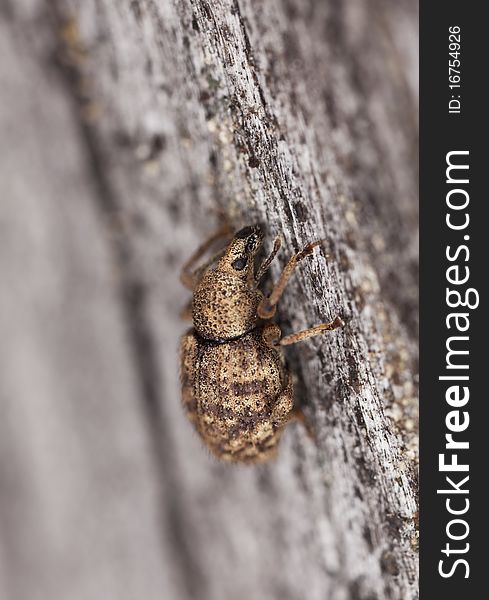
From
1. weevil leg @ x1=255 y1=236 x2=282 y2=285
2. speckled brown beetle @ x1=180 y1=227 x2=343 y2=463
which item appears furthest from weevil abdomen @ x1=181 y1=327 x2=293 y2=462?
weevil leg @ x1=255 y1=236 x2=282 y2=285

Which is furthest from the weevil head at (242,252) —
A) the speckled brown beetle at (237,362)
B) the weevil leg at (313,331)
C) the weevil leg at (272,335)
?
the weevil leg at (313,331)

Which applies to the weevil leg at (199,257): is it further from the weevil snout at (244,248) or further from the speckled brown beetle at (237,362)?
the weevil snout at (244,248)

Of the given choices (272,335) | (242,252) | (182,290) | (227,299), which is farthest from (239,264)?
(182,290)

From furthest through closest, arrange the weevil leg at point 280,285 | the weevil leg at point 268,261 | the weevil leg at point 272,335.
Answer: the weevil leg at point 272,335 < the weevil leg at point 268,261 < the weevil leg at point 280,285

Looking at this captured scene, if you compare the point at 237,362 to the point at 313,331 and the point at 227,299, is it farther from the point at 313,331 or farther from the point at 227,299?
the point at 313,331

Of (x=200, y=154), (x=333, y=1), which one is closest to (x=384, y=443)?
(x=200, y=154)

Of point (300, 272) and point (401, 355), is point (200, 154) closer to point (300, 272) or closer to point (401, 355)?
point (300, 272)
